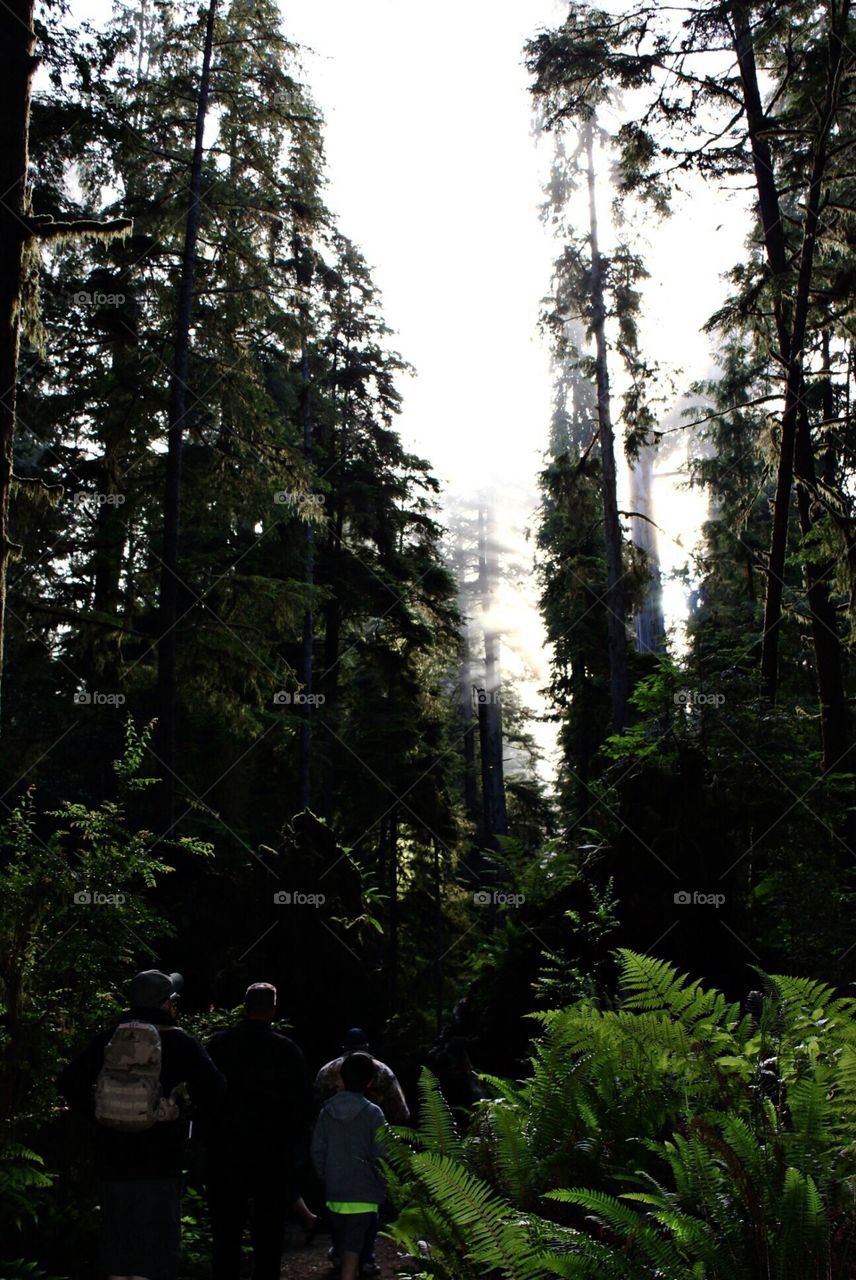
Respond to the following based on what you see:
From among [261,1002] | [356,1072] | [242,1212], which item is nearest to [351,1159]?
[356,1072]

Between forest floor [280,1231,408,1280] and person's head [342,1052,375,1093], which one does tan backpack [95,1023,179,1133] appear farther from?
forest floor [280,1231,408,1280]

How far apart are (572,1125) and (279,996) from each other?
8891 mm

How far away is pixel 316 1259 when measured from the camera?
908 centimetres

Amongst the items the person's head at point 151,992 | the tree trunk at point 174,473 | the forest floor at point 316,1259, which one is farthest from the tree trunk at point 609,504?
the person's head at point 151,992

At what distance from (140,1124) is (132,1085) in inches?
7.5

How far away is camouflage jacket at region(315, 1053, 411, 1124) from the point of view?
8.33 metres

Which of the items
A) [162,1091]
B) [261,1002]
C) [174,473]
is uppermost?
[174,473]

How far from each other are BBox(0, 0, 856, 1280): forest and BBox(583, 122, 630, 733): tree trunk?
11 cm

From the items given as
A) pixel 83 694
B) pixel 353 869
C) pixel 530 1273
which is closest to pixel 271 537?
pixel 83 694

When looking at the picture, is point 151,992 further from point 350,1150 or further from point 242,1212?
point 350,1150

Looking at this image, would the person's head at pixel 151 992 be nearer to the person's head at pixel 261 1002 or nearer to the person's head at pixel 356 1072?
the person's head at pixel 261 1002

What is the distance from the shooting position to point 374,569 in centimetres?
2630

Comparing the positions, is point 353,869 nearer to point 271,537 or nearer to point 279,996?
point 279,996

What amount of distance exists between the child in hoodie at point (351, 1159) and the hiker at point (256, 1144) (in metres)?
0.54
